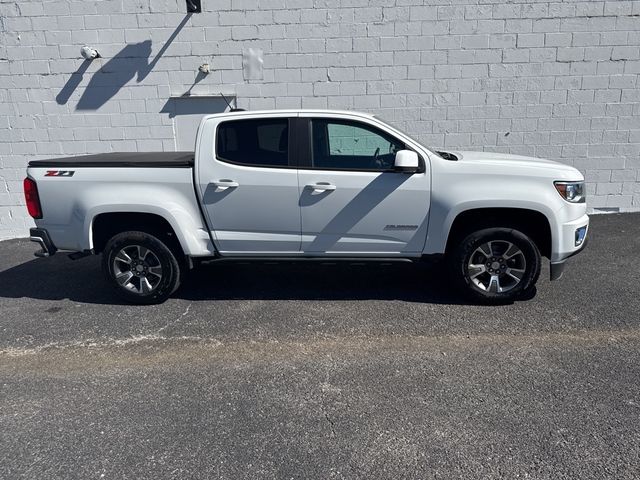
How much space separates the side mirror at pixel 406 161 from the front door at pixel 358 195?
13 centimetres

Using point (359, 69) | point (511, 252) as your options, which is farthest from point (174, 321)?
point (359, 69)

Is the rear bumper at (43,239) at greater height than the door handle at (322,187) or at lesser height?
lesser

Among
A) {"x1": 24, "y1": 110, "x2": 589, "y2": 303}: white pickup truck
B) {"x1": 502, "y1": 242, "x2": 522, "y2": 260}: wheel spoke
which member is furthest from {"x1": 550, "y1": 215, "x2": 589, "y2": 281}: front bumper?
Result: {"x1": 502, "y1": 242, "x2": 522, "y2": 260}: wheel spoke

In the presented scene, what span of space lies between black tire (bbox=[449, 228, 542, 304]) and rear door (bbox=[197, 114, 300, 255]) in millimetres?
1635

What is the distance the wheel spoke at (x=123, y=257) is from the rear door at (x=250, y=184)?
93 centimetres

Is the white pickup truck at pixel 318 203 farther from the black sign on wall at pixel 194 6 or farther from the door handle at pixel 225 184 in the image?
the black sign on wall at pixel 194 6

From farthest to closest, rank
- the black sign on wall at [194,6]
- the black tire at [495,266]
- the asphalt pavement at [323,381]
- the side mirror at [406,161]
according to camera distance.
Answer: the black sign on wall at [194,6] < the black tire at [495,266] < the side mirror at [406,161] < the asphalt pavement at [323,381]

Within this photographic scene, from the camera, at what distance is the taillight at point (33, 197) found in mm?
4751

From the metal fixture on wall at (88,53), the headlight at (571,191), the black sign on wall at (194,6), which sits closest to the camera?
the headlight at (571,191)

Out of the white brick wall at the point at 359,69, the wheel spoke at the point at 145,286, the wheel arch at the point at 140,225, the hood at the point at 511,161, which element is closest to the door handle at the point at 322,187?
the hood at the point at 511,161

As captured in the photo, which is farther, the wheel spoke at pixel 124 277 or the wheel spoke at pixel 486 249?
the wheel spoke at pixel 124 277

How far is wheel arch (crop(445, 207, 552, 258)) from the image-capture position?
15.1 ft

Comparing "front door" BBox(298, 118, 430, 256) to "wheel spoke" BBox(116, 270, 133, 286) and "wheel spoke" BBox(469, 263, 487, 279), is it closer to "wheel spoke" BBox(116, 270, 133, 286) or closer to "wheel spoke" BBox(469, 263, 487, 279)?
"wheel spoke" BBox(469, 263, 487, 279)

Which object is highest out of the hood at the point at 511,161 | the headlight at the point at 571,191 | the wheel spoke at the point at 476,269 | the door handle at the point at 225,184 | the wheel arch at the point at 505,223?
the hood at the point at 511,161
